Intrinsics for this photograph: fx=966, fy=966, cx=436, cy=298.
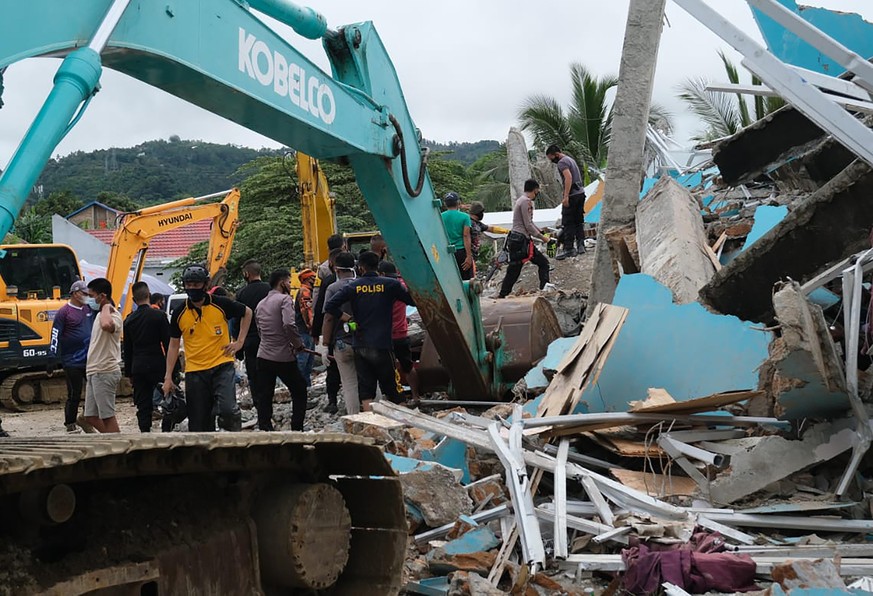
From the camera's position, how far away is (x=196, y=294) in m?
7.46

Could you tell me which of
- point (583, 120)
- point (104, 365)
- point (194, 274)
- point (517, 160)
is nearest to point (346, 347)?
point (194, 274)

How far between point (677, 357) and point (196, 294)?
3.63m

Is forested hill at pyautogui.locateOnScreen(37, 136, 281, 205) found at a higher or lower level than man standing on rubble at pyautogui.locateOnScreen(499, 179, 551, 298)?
higher

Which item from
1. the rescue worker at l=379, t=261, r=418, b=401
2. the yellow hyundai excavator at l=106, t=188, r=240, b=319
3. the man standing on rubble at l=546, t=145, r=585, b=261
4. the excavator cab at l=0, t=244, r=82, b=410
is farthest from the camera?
the yellow hyundai excavator at l=106, t=188, r=240, b=319

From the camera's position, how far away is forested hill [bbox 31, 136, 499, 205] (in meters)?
81.6

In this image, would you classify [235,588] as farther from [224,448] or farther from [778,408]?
[778,408]

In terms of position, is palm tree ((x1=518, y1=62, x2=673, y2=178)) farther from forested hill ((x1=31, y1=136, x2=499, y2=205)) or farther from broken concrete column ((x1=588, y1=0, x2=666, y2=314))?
forested hill ((x1=31, y1=136, x2=499, y2=205))

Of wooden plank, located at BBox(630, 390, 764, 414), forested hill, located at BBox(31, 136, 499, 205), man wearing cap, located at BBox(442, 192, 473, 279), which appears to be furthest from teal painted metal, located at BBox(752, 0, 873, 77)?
forested hill, located at BBox(31, 136, 499, 205)

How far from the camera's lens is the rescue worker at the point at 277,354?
8203mm

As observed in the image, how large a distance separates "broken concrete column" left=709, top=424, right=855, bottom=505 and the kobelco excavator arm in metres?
2.92

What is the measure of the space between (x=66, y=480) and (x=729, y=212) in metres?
9.13

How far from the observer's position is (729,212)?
10516 mm

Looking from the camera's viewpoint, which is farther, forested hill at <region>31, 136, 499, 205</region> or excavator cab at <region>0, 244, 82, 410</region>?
forested hill at <region>31, 136, 499, 205</region>

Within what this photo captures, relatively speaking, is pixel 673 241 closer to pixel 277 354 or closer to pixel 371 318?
pixel 371 318
